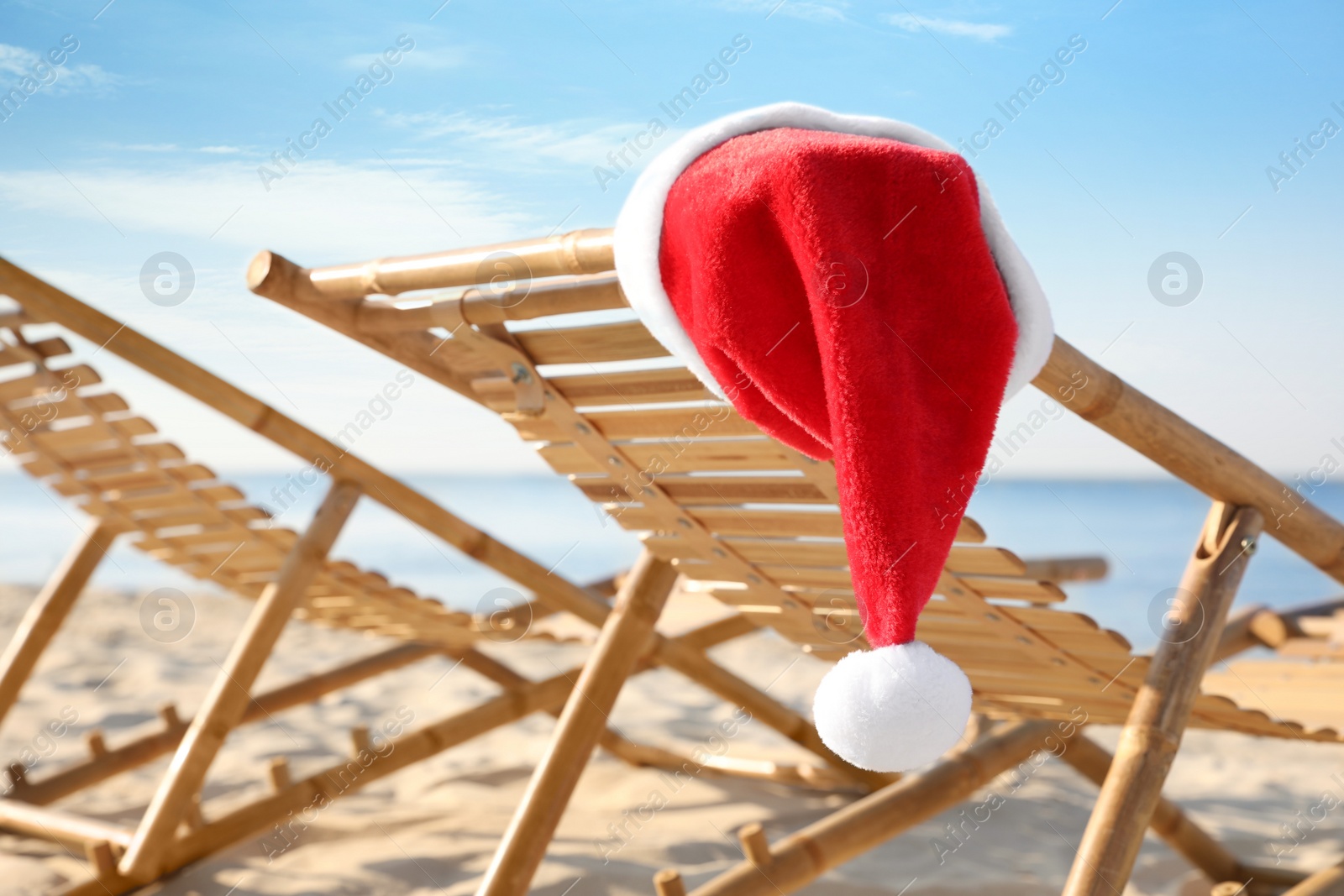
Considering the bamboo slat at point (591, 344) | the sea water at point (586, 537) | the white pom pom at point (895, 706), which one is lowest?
the white pom pom at point (895, 706)

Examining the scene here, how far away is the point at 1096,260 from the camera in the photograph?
15.9 meters

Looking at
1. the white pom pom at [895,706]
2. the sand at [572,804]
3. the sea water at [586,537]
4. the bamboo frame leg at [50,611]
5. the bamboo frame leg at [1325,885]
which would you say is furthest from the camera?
the sea water at [586,537]

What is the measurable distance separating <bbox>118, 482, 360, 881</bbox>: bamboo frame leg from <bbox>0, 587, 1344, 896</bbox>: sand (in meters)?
0.19

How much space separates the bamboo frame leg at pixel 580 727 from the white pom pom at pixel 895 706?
1.17 metres

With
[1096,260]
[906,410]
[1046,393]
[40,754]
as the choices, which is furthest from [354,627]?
[1096,260]

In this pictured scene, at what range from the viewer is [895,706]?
765 mm

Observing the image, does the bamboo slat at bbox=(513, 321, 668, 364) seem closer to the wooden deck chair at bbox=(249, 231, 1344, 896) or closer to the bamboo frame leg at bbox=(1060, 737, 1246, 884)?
the wooden deck chair at bbox=(249, 231, 1344, 896)

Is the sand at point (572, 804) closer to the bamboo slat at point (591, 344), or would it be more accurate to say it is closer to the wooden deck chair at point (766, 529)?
the wooden deck chair at point (766, 529)

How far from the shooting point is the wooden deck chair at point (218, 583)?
7.15 ft

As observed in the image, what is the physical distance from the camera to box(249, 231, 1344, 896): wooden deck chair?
1435 millimetres

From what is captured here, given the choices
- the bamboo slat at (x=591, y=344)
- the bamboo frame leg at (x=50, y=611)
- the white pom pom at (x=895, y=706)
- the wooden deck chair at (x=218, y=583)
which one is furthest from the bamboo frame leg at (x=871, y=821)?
the bamboo frame leg at (x=50, y=611)

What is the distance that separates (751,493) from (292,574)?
1.08m

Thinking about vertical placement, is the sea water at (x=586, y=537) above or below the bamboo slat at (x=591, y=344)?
above

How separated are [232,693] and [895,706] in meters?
1.79
